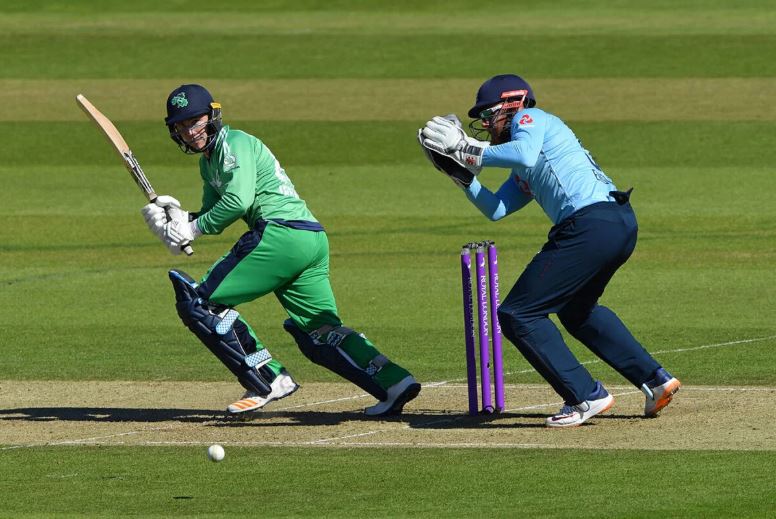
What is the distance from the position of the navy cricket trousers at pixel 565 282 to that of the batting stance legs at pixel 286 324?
800 millimetres

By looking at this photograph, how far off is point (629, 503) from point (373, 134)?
16145 millimetres

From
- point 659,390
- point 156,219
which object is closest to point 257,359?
point 156,219

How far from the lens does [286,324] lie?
8953mm

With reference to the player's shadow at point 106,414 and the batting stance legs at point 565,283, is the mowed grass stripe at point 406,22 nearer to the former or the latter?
the player's shadow at point 106,414

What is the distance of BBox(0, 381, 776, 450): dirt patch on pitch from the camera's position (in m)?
8.04

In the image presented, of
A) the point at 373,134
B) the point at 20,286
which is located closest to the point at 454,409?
the point at 20,286

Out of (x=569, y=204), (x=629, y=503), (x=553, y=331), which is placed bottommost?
(x=629, y=503)

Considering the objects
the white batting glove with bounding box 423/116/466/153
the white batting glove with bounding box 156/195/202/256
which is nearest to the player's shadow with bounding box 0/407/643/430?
the white batting glove with bounding box 156/195/202/256

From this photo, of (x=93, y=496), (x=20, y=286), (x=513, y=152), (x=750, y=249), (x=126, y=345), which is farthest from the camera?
(x=750, y=249)

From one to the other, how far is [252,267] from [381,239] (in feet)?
23.9

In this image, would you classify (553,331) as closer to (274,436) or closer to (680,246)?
(274,436)

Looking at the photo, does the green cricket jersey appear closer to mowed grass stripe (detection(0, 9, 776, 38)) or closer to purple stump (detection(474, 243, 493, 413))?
purple stump (detection(474, 243, 493, 413))

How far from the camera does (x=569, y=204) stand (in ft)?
26.7

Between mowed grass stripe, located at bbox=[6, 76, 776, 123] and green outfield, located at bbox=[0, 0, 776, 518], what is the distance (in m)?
0.07
